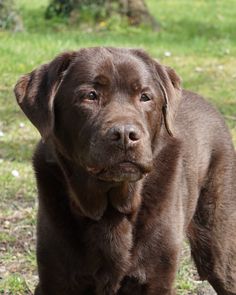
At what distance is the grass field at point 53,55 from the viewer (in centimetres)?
596

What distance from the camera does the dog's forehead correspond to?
4215 millimetres

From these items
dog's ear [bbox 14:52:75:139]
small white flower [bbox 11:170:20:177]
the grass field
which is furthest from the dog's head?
small white flower [bbox 11:170:20:177]

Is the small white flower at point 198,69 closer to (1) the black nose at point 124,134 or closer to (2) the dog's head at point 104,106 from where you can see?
(2) the dog's head at point 104,106

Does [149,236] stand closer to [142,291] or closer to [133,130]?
[142,291]

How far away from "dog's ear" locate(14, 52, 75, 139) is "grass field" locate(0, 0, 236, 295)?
1596 millimetres

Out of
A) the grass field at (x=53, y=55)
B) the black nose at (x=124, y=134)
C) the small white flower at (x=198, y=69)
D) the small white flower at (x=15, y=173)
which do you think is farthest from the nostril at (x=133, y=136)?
the small white flower at (x=198, y=69)

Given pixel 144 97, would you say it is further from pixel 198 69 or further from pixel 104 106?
pixel 198 69

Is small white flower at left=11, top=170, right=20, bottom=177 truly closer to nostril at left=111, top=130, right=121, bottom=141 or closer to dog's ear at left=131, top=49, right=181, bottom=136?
dog's ear at left=131, top=49, right=181, bottom=136

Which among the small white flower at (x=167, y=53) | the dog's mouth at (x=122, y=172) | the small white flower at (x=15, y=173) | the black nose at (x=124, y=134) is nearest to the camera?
the black nose at (x=124, y=134)

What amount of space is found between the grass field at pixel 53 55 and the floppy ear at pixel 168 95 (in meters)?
1.59

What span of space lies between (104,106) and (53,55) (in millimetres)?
7290

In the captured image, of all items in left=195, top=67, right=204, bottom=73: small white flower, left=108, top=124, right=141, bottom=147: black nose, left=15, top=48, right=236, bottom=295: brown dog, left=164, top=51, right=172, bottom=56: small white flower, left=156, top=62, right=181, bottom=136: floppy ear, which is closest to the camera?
left=108, top=124, right=141, bottom=147: black nose

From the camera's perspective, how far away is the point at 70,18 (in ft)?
52.2

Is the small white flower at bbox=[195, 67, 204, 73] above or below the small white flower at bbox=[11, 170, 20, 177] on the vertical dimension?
below
